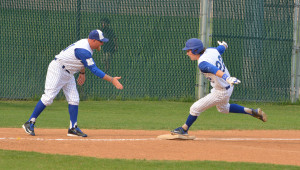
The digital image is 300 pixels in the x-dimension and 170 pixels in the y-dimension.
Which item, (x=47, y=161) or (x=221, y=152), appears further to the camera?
(x=221, y=152)

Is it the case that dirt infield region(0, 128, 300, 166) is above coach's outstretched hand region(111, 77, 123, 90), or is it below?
below

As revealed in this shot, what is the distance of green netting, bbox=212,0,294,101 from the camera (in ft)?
45.5

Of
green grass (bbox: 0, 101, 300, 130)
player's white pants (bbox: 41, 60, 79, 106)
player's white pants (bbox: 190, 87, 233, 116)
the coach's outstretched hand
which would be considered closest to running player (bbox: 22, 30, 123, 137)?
player's white pants (bbox: 41, 60, 79, 106)

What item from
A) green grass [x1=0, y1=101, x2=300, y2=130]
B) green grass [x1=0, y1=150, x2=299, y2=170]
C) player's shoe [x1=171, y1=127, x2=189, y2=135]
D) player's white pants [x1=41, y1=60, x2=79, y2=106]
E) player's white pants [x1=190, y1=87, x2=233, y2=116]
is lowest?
green grass [x1=0, y1=101, x2=300, y2=130]

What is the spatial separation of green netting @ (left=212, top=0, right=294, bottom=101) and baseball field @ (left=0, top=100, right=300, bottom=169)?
1.20 meters

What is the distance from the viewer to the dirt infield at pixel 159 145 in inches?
258

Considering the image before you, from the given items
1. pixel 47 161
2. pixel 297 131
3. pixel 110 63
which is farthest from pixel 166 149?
pixel 110 63

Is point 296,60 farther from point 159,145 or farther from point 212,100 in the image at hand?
point 159,145

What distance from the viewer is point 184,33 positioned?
14.0 m

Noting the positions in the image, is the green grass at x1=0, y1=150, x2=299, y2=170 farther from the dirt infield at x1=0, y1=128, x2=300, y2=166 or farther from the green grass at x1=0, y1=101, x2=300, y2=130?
the green grass at x1=0, y1=101, x2=300, y2=130

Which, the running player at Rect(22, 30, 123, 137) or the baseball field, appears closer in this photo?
the baseball field

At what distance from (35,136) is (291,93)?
8174mm

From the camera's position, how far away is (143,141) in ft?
25.4

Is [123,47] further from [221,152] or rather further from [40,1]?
[221,152]
